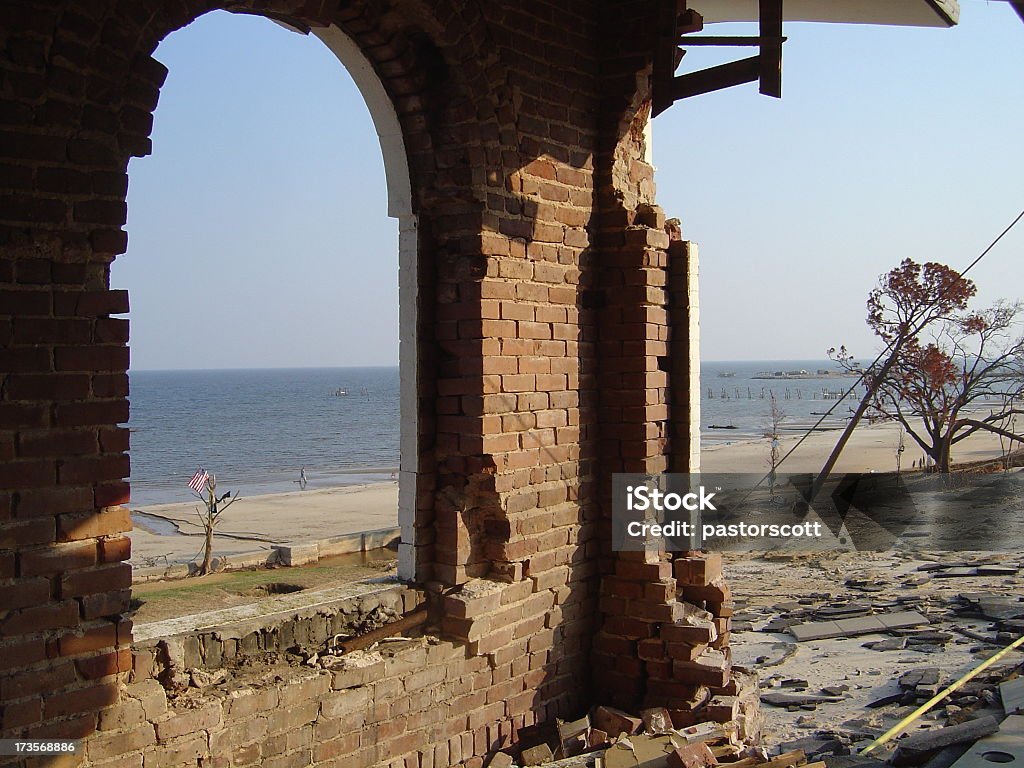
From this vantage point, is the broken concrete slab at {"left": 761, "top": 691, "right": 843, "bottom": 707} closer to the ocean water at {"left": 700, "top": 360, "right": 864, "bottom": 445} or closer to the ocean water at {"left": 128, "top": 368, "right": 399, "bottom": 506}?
the ocean water at {"left": 128, "top": 368, "right": 399, "bottom": 506}

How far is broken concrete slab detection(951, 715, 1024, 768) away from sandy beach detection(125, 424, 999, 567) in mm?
13999

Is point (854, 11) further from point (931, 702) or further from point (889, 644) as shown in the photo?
point (889, 644)

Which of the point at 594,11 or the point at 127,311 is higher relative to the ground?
the point at 594,11

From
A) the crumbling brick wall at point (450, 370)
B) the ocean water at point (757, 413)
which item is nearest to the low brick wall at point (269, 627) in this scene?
the crumbling brick wall at point (450, 370)

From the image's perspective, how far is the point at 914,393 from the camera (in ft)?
66.0

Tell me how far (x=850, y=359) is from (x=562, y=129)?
796 inches

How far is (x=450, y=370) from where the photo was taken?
441 centimetres

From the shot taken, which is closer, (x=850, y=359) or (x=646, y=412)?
(x=646, y=412)

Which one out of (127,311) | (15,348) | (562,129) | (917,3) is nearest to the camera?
(15,348)

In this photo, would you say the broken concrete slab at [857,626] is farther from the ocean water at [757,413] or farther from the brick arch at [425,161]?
the ocean water at [757,413]

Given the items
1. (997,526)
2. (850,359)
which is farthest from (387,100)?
(850,359)

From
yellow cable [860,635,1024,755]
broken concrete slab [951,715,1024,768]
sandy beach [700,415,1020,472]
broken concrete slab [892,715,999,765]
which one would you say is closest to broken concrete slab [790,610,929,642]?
yellow cable [860,635,1024,755]

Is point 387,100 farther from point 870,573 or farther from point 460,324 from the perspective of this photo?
point 870,573

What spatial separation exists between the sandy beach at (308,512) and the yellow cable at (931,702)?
13.2 metres
